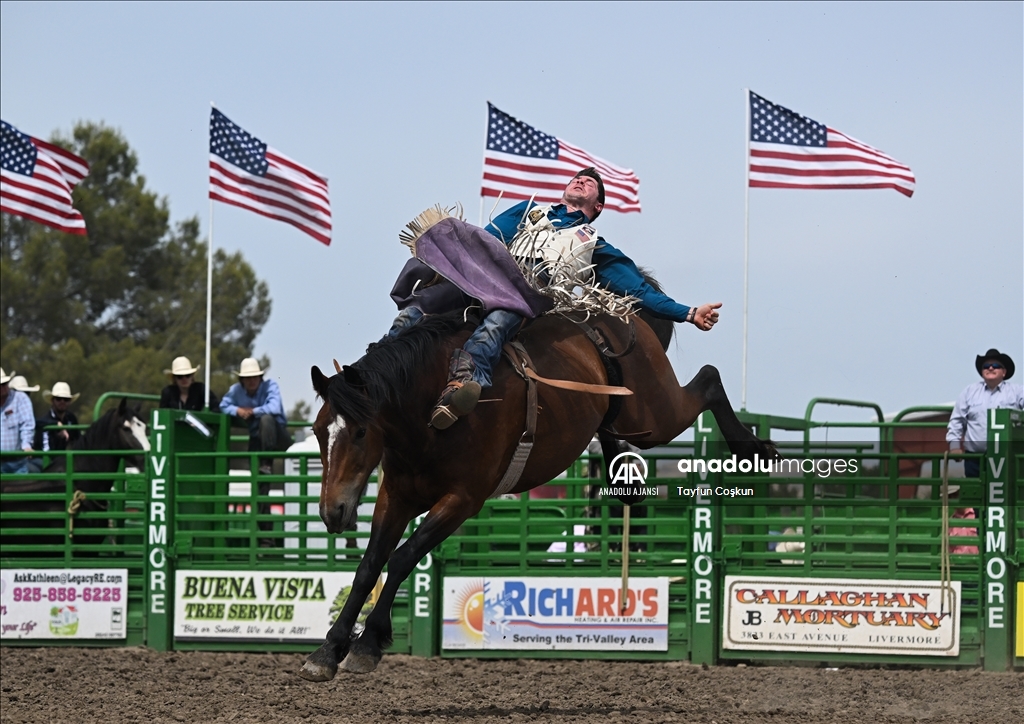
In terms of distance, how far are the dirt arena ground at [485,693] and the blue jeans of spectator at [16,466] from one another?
2.44 m

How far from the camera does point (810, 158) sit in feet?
41.6

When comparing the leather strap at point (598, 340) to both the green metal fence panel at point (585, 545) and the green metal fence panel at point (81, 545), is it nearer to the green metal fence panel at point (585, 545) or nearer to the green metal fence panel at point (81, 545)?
the green metal fence panel at point (585, 545)

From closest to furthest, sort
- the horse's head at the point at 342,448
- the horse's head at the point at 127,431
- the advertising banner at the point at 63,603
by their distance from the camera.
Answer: the horse's head at the point at 342,448
the advertising banner at the point at 63,603
the horse's head at the point at 127,431

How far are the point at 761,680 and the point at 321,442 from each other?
4309 millimetres

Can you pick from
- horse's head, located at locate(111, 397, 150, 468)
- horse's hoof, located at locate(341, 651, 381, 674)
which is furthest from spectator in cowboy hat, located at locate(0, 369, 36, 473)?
horse's hoof, located at locate(341, 651, 381, 674)

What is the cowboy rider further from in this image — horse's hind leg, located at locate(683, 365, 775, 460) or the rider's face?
horse's hind leg, located at locate(683, 365, 775, 460)

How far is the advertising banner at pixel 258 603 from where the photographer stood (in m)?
10.5

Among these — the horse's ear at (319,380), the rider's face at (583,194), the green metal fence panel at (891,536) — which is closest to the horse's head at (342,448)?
the horse's ear at (319,380)

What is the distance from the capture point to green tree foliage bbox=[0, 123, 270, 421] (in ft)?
105

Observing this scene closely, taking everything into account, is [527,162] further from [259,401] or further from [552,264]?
[552,264]

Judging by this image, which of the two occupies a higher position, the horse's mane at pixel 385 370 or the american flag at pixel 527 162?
the american flag at pixel 527 162

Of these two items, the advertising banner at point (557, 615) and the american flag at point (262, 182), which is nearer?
the advertising banner at point (557, 615)

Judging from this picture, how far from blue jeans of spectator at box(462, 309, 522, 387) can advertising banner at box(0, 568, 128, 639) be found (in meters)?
5.92

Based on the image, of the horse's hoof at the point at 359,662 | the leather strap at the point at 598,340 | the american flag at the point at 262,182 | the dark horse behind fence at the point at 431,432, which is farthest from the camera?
the american flag at the point at 262,182
